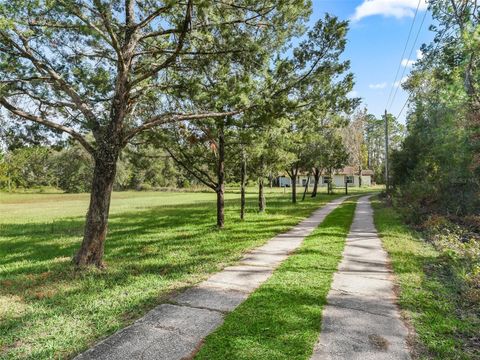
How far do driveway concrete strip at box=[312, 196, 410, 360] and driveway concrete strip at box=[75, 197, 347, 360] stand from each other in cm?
136

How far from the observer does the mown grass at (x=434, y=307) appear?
3.76 m

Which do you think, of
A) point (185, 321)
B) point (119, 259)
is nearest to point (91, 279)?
point (119, 259)

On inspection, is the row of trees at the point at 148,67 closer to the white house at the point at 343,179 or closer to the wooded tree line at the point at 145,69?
the wooded tree line at the point at 145,69

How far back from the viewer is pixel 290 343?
3.76m

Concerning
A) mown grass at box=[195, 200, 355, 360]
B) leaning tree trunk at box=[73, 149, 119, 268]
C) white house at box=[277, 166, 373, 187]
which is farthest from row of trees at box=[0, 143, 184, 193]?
mown grass at box=[195, 200, 355, 360]

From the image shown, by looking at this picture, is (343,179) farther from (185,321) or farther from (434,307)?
(185,321)

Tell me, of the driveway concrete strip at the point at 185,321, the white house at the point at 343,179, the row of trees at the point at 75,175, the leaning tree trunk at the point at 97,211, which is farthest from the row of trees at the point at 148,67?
the white house at the point at 343,179

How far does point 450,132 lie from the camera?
54.9 ft

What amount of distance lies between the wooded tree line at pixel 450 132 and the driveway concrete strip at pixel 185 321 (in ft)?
25.4

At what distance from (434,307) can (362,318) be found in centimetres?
128

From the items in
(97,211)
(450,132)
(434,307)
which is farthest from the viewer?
(450,132)

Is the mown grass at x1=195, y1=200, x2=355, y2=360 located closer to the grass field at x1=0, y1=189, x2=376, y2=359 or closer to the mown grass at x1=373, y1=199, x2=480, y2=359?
the mown grass at x1=373, y1=199, x2=480, y2=359

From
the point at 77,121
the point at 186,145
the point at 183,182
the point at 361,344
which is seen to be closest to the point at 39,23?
the point at 77,121

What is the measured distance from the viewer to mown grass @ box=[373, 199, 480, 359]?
376 centimetres
